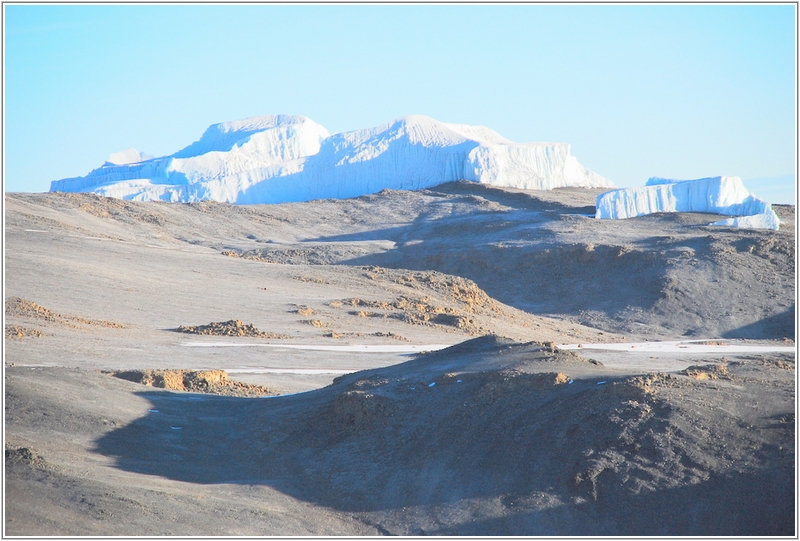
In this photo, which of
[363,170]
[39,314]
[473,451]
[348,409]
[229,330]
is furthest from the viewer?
[363,170]

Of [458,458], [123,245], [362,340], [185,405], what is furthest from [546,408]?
[123,245]

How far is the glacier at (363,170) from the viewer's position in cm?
5547

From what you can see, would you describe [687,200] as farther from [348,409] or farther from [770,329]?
[348,409]

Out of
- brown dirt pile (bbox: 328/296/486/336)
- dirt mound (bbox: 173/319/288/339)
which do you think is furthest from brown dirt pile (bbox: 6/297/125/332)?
brown dirt pile (bbox: 328/296/486/336)

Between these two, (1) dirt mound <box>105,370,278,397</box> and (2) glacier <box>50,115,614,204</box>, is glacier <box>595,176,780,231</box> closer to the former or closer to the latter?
(2) glacier <box>50,115,614,204</box>

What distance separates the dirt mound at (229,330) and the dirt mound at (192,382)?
208 inches

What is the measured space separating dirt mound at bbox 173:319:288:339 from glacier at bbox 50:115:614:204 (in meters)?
34.7

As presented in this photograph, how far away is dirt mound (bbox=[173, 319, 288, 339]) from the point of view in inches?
830

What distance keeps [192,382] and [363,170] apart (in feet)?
142

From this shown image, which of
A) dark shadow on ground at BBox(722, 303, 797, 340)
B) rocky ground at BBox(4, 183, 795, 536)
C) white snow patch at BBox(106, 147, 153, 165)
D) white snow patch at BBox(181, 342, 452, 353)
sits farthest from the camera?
white snow patch at BBox(106, 147, 153, 165)

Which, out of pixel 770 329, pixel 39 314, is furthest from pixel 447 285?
pixel 39 314

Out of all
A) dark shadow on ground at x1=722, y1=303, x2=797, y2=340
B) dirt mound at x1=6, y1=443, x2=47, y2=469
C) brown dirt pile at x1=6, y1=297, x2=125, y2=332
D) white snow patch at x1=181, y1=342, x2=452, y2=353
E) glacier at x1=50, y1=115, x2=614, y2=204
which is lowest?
dark shadow on ground at x1=722, y1=303, x2=797, y2=340

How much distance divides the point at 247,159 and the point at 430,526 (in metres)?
56.6

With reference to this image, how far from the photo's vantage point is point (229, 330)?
21.2m
